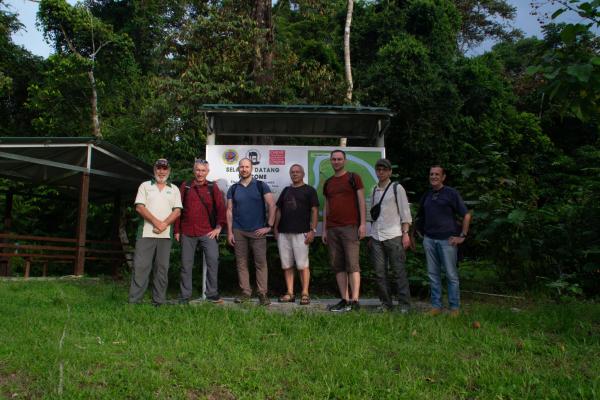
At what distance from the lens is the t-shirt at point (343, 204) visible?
6.59 meters

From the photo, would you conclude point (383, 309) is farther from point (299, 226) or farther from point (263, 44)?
point (263, 44)

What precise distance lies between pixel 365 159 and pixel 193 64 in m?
9.69

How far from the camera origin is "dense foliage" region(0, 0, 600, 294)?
26.2 ft

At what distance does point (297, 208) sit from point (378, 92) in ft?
42.1

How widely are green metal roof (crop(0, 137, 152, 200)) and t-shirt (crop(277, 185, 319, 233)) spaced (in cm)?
569

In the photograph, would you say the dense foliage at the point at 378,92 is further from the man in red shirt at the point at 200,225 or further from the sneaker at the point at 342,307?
the man in red shirt at the point at 200,225

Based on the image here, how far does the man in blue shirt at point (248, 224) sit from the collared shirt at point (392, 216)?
1.40m

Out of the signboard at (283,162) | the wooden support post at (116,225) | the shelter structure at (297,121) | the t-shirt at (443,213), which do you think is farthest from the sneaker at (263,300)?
the wooden support post at (116,225)

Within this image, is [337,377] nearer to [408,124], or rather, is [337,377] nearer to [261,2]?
[261,2]

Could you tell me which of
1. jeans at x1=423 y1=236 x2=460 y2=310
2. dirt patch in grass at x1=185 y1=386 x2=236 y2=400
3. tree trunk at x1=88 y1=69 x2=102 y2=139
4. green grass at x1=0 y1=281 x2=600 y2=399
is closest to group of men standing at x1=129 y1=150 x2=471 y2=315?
jeans at x1=423 y1=236 x2=460 y2=310

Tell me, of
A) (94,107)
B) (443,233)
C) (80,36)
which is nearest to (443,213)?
(443,233)

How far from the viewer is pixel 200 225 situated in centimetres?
674

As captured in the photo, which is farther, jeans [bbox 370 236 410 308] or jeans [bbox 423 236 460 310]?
jeans [bbox 370 236 410 308]

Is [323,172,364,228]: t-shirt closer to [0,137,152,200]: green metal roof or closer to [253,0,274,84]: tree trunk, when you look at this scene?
[0,137,152,200]: green metal roof
